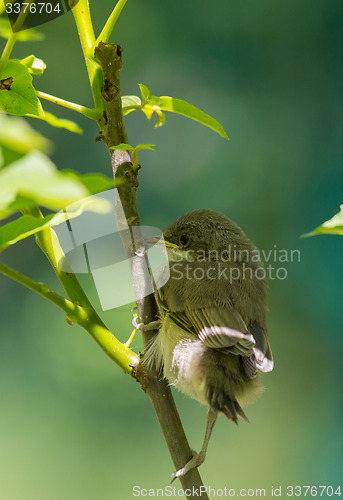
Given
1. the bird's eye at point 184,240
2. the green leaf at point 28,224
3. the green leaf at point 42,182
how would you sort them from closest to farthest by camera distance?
the green leaf at point 42,182, the green leaf at point 28,224, the bird's eye at point 184,240

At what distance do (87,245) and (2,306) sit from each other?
1865mm

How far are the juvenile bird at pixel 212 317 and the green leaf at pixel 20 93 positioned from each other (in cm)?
53

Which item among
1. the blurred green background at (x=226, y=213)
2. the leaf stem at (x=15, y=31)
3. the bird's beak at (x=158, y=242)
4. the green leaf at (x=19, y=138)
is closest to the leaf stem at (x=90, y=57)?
the leaf stem at (x=15, y=31)

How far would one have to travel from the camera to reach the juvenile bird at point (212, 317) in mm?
1193

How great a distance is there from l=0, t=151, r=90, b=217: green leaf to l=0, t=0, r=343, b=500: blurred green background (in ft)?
6.83

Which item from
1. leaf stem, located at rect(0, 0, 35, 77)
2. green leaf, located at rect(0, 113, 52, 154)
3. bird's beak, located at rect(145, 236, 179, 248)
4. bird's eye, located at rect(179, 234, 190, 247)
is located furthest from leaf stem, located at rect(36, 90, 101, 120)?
bird's eye, located at rect(179, 234, 190, 247)

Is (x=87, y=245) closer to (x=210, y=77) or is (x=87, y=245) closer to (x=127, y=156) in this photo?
(x=127, y=156)

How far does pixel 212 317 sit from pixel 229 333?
0.08m

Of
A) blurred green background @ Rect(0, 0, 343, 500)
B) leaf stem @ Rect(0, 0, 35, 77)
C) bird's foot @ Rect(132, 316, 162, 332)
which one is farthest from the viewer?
blurred green background @ Rect(0, 0, 343, 500)

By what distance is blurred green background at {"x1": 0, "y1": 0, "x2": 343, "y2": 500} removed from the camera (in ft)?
7.69

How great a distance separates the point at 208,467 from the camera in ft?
8.27

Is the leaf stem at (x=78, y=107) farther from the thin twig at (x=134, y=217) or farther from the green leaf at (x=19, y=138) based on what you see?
the green leaf at (x=19, y=138)

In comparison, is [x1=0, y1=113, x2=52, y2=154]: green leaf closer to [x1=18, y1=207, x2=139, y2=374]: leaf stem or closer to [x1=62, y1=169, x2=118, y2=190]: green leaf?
[x1=62, y1=169, x2=118, y2=190]: green leaf

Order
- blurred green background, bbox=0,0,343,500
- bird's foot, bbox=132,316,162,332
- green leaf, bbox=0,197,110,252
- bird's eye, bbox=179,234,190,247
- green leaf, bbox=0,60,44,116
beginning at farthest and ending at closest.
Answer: blurred green background, bbox=0,0,343,500
bird's eye, bbox=179,234,190,247
bird's foot, bbox=132,316,162,332
green leaf, bbox=0,60,44,116
green leaf, bbox=0,197,110,252
